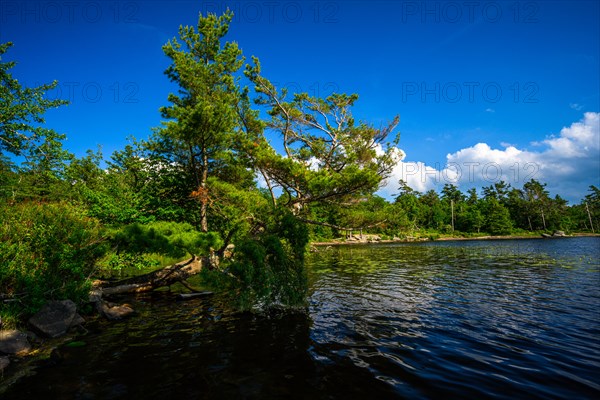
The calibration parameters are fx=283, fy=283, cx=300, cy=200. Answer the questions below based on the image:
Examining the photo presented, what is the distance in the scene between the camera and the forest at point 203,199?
984cm

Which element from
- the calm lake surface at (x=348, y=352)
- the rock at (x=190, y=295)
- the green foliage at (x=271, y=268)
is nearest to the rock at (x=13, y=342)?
the calm lake surface at (x=348, y=352)

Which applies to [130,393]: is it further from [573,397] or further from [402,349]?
[573,397]

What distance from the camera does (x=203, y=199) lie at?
1925 cm

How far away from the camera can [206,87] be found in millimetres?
22375

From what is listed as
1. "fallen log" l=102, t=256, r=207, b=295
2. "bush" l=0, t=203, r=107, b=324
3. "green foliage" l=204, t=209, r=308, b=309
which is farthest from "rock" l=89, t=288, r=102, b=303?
"green foliage" l=204, t=209, r=308, b=309

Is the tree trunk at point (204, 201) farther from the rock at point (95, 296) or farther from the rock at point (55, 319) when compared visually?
the rock at point (55, 319)

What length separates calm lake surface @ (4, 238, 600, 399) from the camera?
18.3ft

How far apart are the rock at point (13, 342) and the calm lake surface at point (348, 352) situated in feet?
2.87

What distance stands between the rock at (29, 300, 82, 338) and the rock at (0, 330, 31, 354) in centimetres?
95

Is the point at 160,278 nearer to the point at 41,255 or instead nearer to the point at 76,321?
the point at 76,321

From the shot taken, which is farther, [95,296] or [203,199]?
[203,199]

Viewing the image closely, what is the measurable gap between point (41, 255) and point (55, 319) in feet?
8.58

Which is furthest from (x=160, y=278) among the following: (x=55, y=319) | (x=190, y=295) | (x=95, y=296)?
(x=55, y=319)

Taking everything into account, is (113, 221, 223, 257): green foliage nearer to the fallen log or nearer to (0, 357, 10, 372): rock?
the fallen log
